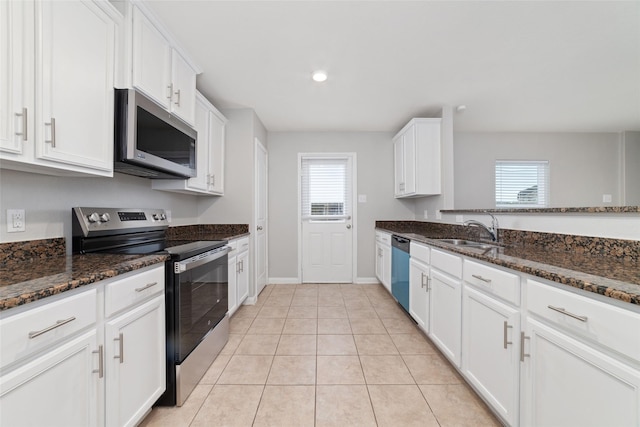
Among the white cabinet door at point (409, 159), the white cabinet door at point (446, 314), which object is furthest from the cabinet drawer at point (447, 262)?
the white cabinet door at point (409, 159)

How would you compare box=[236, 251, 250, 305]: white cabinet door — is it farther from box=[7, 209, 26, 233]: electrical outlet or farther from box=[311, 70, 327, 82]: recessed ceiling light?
box=[311, 70, 327, 82]: recessed ceiling light

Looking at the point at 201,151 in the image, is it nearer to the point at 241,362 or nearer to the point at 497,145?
the point at 241,362

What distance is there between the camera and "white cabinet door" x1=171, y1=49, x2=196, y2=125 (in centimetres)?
192

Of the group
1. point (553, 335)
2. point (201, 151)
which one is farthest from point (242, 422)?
point (201, 151)

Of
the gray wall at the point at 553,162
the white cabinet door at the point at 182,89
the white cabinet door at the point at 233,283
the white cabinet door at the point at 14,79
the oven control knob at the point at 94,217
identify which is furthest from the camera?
the gray wall at the point at 553,162

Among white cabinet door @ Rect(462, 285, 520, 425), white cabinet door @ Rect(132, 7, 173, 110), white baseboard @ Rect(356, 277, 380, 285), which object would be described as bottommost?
white baseboard @ Rect(356, 277, 380, 285)

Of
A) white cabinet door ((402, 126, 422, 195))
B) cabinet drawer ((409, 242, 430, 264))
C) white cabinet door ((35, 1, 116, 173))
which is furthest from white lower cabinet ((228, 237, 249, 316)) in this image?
white cabinet door ((402, 126, 422, 195))

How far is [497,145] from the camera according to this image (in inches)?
163

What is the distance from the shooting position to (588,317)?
86 cm

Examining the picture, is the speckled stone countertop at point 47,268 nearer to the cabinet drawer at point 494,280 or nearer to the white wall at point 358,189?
the cabinet drawer at point 494,280

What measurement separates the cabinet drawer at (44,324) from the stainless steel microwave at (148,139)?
866 millimetres

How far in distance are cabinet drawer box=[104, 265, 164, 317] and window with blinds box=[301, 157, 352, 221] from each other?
9.10 ft

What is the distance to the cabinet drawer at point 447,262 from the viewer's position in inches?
65.7

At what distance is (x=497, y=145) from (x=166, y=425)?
5164mm
